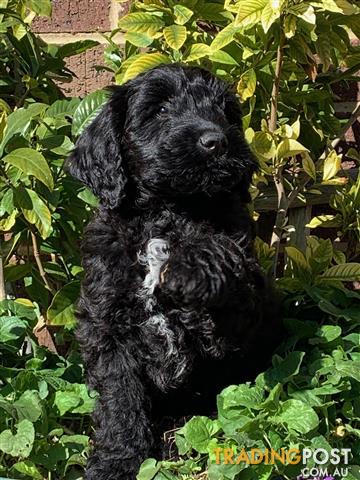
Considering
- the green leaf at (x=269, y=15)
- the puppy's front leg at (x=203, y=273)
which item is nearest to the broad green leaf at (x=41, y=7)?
the green leaf at (x=269, y=15)

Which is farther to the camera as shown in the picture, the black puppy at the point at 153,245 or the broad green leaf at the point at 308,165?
the broad green leaf at the point at 308,165

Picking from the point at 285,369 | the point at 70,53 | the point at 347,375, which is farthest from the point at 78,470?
the point at 70,53

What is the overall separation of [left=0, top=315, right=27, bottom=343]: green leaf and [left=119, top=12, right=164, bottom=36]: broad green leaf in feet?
4.19

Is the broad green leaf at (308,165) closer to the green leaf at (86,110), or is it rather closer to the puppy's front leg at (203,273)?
the green leaf at (86,110)

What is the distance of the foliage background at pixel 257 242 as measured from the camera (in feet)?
7.61

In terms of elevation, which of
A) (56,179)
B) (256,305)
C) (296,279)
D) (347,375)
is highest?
(56,179)

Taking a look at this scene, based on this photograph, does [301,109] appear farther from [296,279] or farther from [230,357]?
[230,357]

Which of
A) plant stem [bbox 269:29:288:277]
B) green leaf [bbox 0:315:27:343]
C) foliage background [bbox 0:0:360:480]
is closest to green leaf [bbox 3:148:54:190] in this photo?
foliage background [bbox 0:0:360:480]

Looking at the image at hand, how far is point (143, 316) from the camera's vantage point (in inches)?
92.0

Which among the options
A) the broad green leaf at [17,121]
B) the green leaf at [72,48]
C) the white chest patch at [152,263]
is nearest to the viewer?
the white chest patch at [152,263]

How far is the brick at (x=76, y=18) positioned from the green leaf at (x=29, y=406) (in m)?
1.96

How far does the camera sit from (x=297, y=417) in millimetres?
2242

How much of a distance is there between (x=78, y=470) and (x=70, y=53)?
1785mm

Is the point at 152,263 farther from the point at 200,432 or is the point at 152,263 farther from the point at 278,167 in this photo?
the point at 278,167
